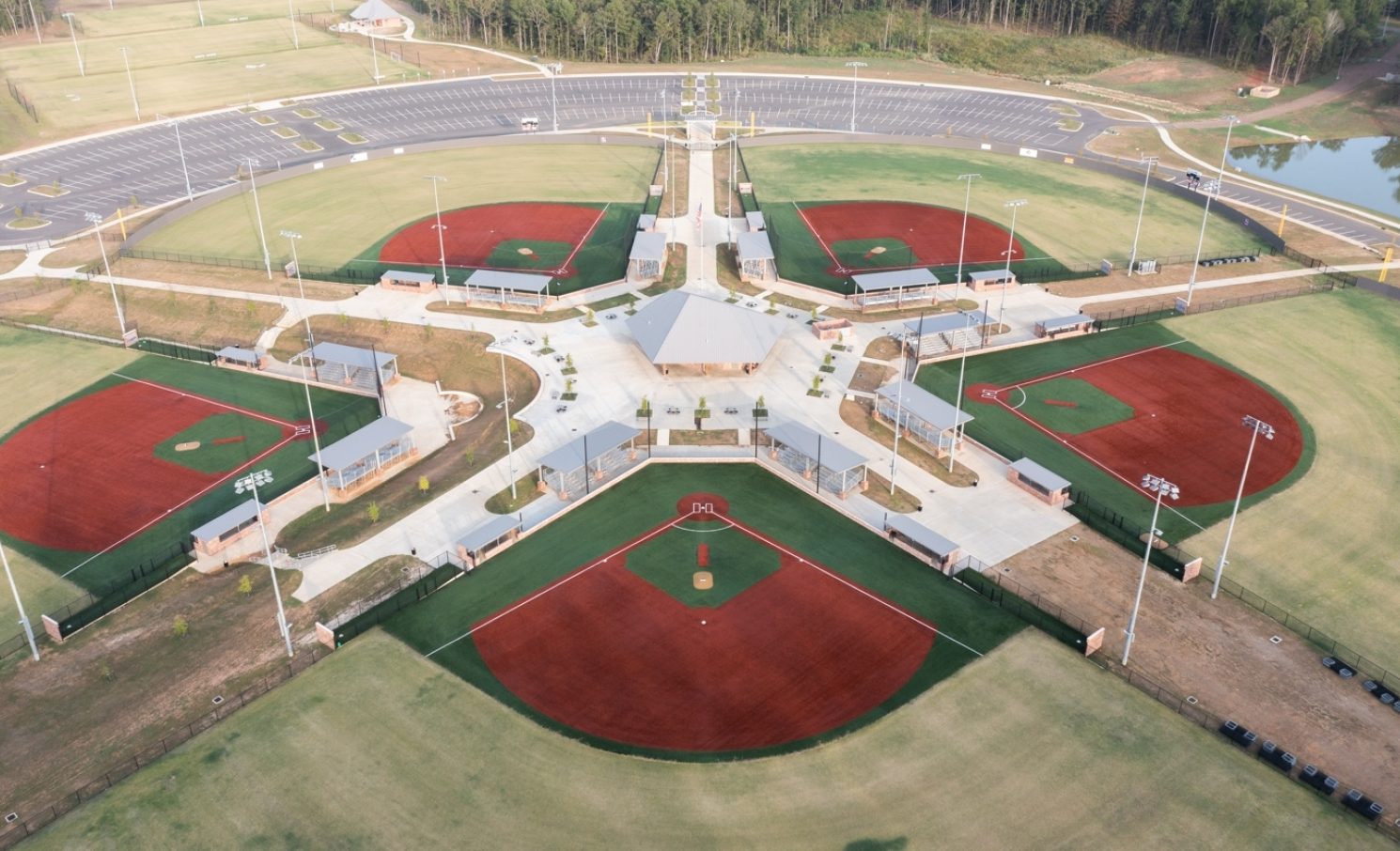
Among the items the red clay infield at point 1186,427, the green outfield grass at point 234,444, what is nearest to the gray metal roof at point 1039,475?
the red clay infield at point 1186,427

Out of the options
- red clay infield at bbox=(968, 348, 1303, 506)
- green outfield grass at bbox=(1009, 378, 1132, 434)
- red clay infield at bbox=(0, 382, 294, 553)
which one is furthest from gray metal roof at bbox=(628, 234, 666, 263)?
red clay infield at bbox=(0, 382, 294, 553)

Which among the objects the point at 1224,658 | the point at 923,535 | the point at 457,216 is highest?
the point at 457,216

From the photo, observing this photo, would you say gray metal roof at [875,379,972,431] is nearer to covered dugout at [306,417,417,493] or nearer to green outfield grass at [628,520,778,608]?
green outfield grass at [628,520,778,608]

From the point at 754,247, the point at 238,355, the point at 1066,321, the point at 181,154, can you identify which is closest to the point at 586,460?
the point at 238,355

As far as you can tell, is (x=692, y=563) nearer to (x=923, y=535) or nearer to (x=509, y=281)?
(x=923, y=535)

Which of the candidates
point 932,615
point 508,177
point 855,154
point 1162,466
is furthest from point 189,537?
point 855,154

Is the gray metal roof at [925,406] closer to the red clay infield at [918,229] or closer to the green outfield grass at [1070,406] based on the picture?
the green outfield grass at [1070,406]
